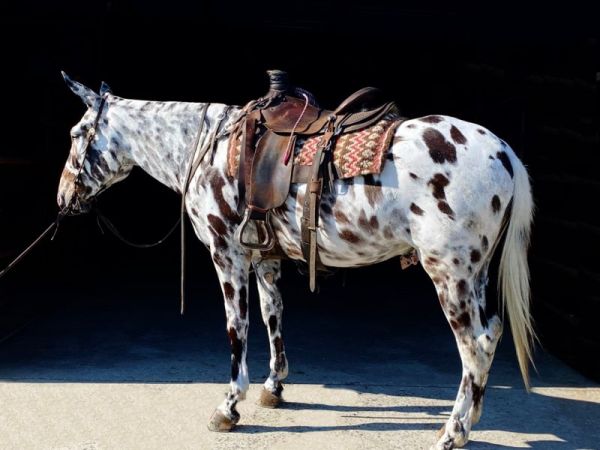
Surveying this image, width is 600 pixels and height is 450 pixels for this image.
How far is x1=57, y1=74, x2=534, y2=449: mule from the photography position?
3.39 metres

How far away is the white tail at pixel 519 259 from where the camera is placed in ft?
11.4

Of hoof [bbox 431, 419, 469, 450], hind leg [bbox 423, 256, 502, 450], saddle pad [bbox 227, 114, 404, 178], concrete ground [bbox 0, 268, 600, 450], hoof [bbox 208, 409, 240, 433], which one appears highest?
saddle pad [bbox 227, 114, 404, 178]

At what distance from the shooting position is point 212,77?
966 cm

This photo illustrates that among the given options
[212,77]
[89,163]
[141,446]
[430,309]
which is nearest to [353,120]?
[89,163]

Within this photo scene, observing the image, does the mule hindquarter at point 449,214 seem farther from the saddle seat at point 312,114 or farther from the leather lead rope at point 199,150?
the leather lead rope at point 199,150

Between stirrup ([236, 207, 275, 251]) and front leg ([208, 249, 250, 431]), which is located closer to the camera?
stirrup ([236, 207, 275, 251])

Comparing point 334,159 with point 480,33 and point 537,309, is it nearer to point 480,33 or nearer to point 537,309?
point 537,309

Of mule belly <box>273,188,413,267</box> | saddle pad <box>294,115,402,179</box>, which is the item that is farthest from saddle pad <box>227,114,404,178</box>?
mule belly <box>273,188,413,267</box>

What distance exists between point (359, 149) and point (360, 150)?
0.03 ft

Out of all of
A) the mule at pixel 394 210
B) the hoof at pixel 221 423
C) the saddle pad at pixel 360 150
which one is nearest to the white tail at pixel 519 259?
the mule at pixel 394 210

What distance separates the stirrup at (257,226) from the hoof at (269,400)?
842 millimetres

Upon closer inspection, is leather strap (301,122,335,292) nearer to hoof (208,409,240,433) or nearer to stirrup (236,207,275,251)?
stirrup (236,207,275,251)

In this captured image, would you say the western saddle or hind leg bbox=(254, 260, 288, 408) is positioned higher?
the western saddle

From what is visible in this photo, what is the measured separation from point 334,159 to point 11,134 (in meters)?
5.10
